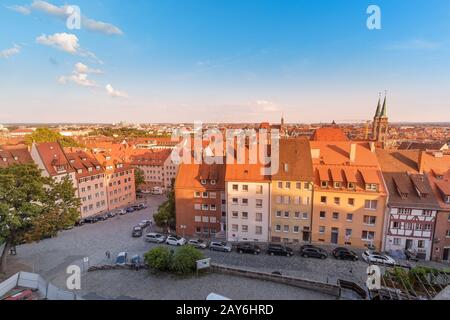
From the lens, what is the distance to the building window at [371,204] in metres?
26.9

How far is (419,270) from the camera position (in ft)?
54.3

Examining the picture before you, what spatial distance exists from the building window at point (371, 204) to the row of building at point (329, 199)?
Result: 110 mm

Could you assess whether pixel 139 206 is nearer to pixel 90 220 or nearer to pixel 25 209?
pixel 90 220

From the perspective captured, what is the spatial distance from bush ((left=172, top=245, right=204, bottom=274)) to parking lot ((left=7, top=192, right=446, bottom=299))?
100 cm

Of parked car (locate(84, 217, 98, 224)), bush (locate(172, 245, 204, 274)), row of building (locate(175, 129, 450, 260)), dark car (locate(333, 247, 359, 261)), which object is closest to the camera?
bush (locate(172, 245, 204, 274))

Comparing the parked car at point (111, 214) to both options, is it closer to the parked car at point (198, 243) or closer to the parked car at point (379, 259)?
the parked car at point (198, 243)

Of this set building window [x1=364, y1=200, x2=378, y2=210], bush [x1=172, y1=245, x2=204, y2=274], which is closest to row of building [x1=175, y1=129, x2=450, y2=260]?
building window [x1=364, y1=200, x2=378, y2=210]

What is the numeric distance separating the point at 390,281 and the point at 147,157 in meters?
53.0

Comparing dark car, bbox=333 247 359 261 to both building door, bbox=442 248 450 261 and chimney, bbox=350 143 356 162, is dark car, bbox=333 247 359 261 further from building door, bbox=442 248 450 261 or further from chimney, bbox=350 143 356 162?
chimney, bbox=350 143 356 162

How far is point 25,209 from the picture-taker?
21.0m

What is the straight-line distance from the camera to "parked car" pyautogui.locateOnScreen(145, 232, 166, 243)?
1188 inches

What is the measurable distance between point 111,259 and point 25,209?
9132 mm

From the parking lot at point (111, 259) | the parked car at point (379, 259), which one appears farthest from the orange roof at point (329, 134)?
the parking lot at point (111, 259)
